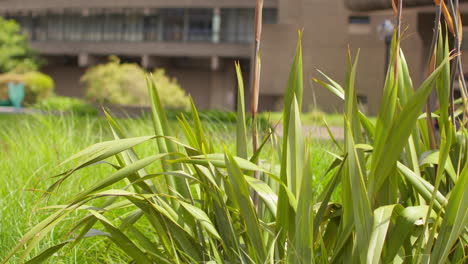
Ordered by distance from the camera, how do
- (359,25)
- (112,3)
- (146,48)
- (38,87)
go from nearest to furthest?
(359,25)
(38,87)
(146,48)
(112,3)

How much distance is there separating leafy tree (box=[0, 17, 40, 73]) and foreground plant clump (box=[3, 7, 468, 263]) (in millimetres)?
39838

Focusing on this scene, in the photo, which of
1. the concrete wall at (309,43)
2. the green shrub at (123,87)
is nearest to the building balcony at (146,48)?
the concrete wall at (309,43)

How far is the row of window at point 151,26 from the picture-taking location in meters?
40.9

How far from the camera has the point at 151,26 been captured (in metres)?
43.2

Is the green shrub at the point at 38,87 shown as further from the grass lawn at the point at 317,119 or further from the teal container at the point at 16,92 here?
the grass lawn at the point at 317,119

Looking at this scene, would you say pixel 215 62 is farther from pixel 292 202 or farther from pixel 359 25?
pixel 292 202

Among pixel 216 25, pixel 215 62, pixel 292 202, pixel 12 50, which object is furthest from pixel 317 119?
pixel 12 50

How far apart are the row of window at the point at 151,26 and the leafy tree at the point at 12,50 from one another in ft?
13.9

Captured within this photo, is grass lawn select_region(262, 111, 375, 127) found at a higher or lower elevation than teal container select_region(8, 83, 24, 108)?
higher

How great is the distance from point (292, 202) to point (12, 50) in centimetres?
4043

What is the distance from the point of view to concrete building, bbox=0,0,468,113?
32.3 m

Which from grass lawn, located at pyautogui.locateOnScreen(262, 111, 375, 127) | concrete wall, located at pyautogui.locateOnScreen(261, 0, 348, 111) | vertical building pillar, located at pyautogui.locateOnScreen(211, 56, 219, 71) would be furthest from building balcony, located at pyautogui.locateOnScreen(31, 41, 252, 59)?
grass lawn, located at pyautogui.locateOnScreen(262, 111, 375, 127)

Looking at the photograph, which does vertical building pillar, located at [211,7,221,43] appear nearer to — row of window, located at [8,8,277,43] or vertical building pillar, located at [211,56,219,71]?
row of window, located at [8,8,277,43]

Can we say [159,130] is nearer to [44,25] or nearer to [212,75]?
[212,75]
